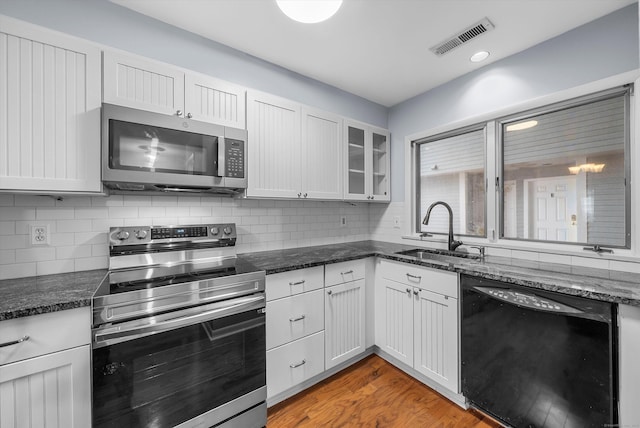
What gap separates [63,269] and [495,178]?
3.19 metres

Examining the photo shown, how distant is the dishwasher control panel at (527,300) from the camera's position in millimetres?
1322

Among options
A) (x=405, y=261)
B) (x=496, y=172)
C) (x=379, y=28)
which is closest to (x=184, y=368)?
(x=405, y=261)

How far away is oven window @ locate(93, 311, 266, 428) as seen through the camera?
3.87 feet

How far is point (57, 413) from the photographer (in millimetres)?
1111

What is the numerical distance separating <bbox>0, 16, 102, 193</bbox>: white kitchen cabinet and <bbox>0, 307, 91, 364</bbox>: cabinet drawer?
0.66 m

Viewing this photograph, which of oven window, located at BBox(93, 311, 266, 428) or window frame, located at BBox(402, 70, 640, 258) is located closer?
oven window, located at BBox(93, 311, 266, 428)

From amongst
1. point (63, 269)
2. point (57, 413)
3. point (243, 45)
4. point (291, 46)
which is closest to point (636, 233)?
point (291, 46)

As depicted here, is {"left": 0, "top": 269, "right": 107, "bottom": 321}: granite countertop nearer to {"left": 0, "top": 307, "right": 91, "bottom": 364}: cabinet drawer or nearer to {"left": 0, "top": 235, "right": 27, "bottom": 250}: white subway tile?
{"left": 0, "top": 307, "right": 91, "bottom": 364}: cabinet drawer

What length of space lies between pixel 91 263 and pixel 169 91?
1193 mm

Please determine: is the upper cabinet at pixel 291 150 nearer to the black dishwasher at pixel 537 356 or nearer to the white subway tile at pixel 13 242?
the white subway tile at pixel 13 242

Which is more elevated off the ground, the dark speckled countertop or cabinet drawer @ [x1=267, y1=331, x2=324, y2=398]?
the dark speckled countertop

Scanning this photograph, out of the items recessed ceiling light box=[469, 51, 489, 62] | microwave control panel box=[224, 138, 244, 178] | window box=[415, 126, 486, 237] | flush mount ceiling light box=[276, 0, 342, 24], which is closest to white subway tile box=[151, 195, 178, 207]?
microwave control panel box=[224, 138, 244, 178]

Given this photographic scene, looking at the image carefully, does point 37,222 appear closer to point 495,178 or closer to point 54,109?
point 54,109

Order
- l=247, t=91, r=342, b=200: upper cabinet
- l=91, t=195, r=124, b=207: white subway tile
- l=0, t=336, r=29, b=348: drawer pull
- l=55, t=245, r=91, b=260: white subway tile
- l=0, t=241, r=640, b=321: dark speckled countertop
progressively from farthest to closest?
l=247, t=91, r=342, b=200: upper cabinet, l=91, t=195, r=124, b=207: white subway tile, l=55, t=245, r=91, b=260: white subway tile, l=0, t=241, r=640, b=321: dark speckled countertop, l=0, t=336, r=29, b=348: drawer pull
